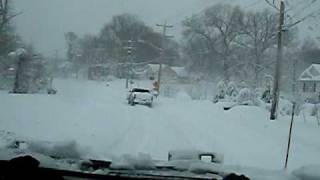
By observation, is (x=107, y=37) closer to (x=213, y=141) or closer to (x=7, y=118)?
(x=7, y=118)

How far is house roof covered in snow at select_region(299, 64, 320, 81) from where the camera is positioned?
82.3 feet

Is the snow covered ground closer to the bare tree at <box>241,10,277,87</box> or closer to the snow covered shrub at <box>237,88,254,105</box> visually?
the bare tree at <box>241,10,277,87</box>

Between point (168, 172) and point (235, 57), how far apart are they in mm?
36725

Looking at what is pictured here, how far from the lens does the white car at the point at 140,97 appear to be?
24.4 m

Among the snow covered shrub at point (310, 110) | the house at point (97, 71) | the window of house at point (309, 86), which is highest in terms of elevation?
the window of house at point (309, 86)

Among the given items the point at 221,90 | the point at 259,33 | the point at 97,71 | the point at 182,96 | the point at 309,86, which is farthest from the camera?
the point at 221,90

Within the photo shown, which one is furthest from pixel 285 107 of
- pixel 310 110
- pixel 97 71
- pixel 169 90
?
pixel 169 90

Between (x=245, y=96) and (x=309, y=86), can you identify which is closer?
(x=245, y=96)

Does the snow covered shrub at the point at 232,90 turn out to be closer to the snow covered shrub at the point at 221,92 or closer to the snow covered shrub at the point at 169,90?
the snow covered shrub at the point at 221,92

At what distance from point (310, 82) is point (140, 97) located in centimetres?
1103

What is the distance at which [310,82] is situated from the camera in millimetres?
29219

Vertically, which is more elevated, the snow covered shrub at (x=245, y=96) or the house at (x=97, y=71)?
the house at (x=97, y=71)

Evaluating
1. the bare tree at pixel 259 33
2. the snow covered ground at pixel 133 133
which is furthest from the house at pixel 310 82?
the snow covered ground at pixel 133 133

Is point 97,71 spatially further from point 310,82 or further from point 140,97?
point 310,82
